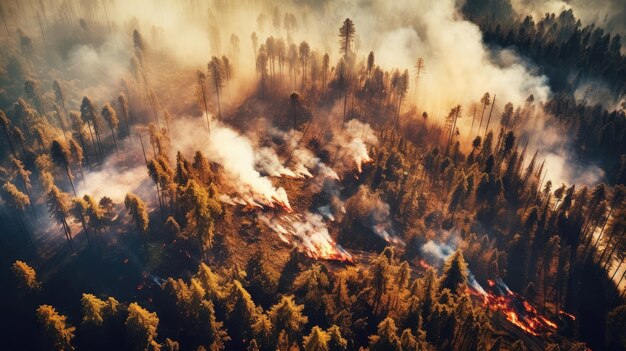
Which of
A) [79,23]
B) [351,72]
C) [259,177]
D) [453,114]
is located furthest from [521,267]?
[79,23]

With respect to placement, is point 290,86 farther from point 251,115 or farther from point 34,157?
point 34,157

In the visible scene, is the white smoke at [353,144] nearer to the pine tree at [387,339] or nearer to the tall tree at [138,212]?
the tall tree at [138,212]

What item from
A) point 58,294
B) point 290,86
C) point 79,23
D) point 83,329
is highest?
point 79,23

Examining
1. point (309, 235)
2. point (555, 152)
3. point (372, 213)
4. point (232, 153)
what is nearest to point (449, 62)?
point (555, 152)

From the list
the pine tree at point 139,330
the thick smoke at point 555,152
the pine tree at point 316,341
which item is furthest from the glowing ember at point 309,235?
the thick smoke at point 555,152

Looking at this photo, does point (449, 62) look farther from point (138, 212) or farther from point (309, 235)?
point (138, 212)

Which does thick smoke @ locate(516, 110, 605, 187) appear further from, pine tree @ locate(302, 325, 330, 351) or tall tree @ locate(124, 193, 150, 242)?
tall tree @ locate(124, 193, 150, 242)

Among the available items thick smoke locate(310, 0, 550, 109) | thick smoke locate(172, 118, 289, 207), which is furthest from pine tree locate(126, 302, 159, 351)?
thick smoke locate(310, 0, 550, 109)
